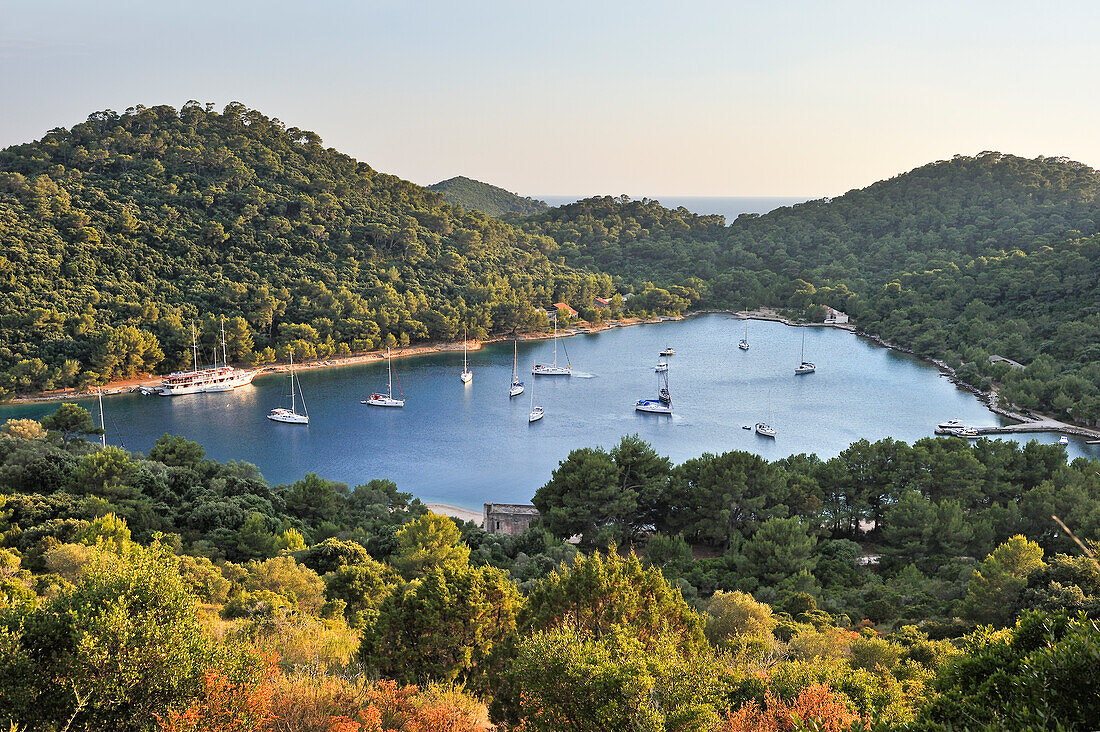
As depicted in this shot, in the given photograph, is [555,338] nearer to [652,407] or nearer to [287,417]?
[652,407]

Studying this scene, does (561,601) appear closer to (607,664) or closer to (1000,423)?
(607,664)

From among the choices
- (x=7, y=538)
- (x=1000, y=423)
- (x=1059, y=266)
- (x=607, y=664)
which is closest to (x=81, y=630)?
(x=607, y=664)

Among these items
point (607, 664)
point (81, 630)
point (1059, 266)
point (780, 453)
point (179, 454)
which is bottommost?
point (780, 453)

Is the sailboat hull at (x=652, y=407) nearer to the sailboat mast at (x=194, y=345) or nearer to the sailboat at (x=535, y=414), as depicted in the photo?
the sailboat at (x=535, y=414)

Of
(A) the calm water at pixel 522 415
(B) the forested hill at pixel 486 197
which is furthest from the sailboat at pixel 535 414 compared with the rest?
(B) the forested hill at pixel 486 197

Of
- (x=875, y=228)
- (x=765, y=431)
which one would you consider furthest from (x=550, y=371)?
(x=875, y=228)

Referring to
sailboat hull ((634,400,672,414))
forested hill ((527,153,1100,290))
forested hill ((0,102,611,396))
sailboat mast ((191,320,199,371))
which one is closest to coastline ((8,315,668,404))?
forested hill ((0,102,611,396))

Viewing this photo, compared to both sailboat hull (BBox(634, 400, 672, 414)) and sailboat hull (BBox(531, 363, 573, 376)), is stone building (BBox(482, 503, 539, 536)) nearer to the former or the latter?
sailboat hull (BBox(634, 400, 672, 414))
